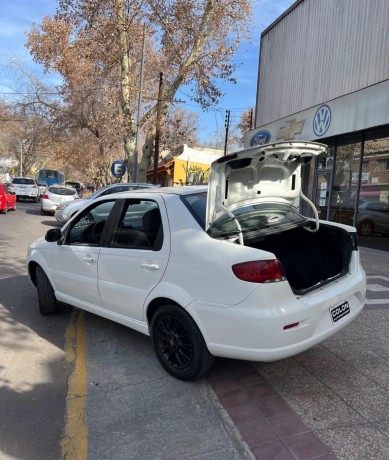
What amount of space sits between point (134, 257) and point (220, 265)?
3.33 ft

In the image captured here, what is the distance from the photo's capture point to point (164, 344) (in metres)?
3.69

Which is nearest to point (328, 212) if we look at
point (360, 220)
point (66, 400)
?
point (360, 220)

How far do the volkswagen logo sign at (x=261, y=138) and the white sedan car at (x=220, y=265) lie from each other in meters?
12.9

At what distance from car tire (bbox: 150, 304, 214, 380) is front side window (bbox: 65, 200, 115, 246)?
119cm

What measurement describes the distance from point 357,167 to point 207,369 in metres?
10.4

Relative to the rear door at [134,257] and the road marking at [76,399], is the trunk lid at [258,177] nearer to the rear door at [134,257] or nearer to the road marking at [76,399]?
the rear door at [134,257]

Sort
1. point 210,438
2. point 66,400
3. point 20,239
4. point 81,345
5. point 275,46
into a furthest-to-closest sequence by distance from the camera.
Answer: point 275,46 < point 20,239 < point 81,345 < point 66,400 < point 210,438

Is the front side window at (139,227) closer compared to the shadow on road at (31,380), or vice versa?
the shadow on road at (31,380)

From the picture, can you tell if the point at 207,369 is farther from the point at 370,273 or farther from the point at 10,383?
the point at 370,273

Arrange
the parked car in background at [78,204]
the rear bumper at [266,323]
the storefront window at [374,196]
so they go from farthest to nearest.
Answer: the parked car in background at [78,204]
the storefront window at [374,196]
the rear bumper at [266,323]

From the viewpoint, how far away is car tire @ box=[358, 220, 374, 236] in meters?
11.7

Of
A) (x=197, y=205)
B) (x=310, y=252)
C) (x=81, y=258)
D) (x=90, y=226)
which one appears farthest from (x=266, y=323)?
(x=90, y=226)

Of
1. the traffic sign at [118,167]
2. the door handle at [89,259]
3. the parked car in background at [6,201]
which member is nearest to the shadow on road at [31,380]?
the door handle at [89,259]

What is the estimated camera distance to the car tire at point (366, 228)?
1173cm
